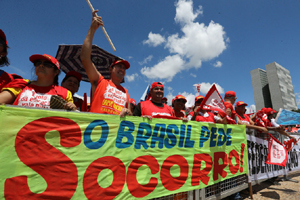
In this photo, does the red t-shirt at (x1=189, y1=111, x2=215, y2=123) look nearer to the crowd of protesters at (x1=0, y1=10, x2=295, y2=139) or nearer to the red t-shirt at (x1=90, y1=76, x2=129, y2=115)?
the crowd of protesters at (x1=0, y1=10, x2=295, y2=139)

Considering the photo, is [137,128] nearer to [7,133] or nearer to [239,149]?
[7,133]

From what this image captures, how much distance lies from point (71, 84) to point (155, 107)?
1.80 meters

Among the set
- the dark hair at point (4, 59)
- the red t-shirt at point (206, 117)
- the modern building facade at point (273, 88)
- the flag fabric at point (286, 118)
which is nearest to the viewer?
the dark hair at point (4, 59)

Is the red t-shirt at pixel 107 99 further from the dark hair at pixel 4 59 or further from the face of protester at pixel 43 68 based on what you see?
the dark hair at pixel 4 59

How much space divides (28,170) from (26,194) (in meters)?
0.21

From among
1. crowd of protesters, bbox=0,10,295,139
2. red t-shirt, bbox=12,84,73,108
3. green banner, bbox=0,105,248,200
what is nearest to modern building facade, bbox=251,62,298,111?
green banner, bbox=0,105,248,200

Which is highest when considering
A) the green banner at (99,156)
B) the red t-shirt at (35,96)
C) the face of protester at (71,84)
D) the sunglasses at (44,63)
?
the face of protester at (71,84)

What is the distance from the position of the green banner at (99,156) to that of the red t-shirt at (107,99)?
0.39m

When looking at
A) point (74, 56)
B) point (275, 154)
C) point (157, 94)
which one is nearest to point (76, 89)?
point (74, 56)

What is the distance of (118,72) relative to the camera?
110 inches

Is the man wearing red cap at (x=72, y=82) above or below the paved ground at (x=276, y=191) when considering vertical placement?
above

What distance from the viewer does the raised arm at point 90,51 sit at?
2.31m

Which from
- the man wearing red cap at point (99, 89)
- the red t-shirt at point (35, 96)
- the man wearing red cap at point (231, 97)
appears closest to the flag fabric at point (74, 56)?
the man wearing red cap at point (99, 89)

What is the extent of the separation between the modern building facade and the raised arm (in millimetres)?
68795
